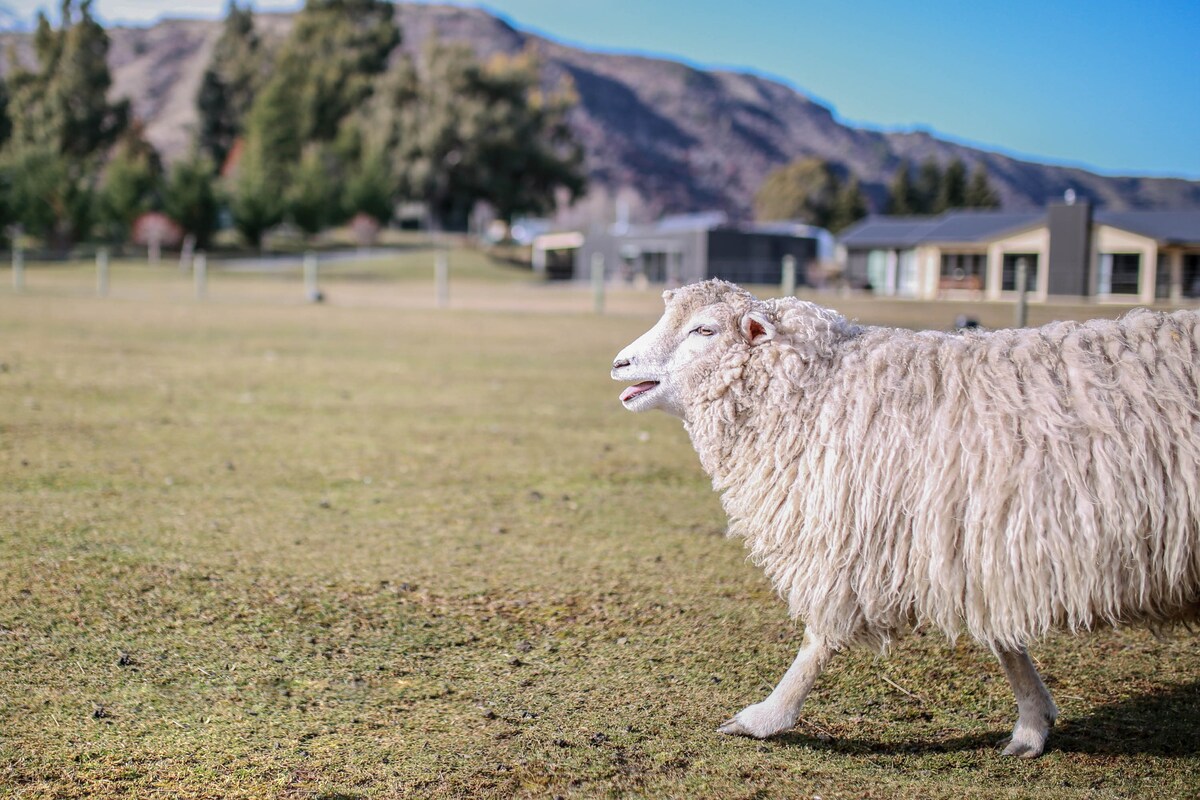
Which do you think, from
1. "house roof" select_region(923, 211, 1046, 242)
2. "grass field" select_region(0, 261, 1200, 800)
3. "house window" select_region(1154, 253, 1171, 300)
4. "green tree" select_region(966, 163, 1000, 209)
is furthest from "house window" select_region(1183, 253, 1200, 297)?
"green tree" select_region(966, 163, 1000, 209)

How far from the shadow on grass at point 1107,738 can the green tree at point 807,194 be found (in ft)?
310

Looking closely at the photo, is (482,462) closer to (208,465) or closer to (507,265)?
(208,465)

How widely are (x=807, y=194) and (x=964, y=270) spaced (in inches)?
1918

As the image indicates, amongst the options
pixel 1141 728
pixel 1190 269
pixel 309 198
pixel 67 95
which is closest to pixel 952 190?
pixel 1190 269

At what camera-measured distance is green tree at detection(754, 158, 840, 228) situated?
96188 millimetres

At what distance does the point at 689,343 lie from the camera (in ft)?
13.5

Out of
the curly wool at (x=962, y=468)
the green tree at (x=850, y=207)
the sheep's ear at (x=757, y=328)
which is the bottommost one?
the curly wool at (x=962, y=468)

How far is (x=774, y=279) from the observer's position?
47.2m

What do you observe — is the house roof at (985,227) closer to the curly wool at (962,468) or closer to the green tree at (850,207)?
the green tree at (850,207)

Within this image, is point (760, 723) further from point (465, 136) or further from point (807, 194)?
point (807, 194)

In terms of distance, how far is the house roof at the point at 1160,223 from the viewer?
38781 mm

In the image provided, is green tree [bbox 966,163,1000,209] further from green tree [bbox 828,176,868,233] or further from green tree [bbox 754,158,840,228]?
green tree [bbox 754,158,840,228]

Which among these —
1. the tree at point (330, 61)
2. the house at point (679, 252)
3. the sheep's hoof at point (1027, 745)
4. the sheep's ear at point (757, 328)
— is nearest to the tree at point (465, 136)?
the tree at point (330, 61)

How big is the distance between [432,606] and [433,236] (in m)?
74.0
